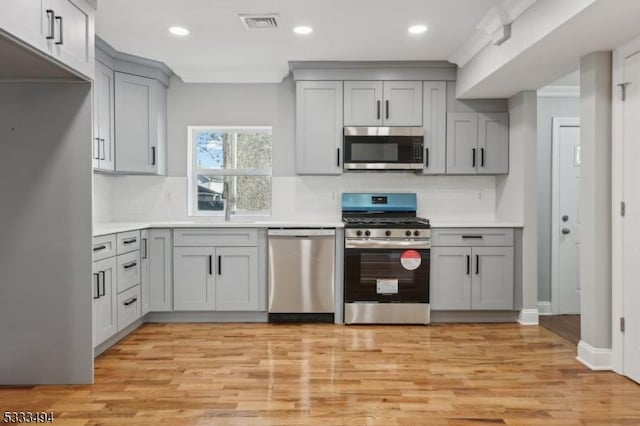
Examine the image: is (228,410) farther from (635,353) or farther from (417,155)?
(417,155)

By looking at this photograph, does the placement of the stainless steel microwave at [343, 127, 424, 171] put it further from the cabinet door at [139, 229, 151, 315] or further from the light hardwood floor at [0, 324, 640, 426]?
the cabinet door at [139, 229, 151, 315]

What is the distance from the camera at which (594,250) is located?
3041 mm

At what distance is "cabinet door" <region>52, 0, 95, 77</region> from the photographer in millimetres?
2379

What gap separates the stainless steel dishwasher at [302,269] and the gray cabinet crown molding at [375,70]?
1503 mm

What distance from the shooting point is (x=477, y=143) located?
448cm

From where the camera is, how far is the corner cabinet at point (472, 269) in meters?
4.20

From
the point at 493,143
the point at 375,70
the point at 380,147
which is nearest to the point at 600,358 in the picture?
the point at 493,143

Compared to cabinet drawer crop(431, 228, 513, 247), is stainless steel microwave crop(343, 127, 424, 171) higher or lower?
higher

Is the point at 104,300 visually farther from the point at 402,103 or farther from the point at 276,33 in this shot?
the point at 402,103

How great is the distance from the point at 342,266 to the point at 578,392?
2.07m

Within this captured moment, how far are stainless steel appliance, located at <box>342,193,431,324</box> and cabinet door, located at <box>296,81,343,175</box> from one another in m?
0.72

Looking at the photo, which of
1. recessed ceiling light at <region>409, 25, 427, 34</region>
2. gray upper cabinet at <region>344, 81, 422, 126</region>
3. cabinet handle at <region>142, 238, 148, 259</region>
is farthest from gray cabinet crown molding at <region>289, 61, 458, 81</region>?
cabinet handle at <region>142, 238, 148, 259</region>

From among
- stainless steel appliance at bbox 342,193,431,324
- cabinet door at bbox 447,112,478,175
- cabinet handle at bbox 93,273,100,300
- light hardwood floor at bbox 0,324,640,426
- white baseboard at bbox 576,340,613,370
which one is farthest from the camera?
cabinet door at bbox 447,112,478,175

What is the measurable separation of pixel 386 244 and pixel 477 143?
1.39m
